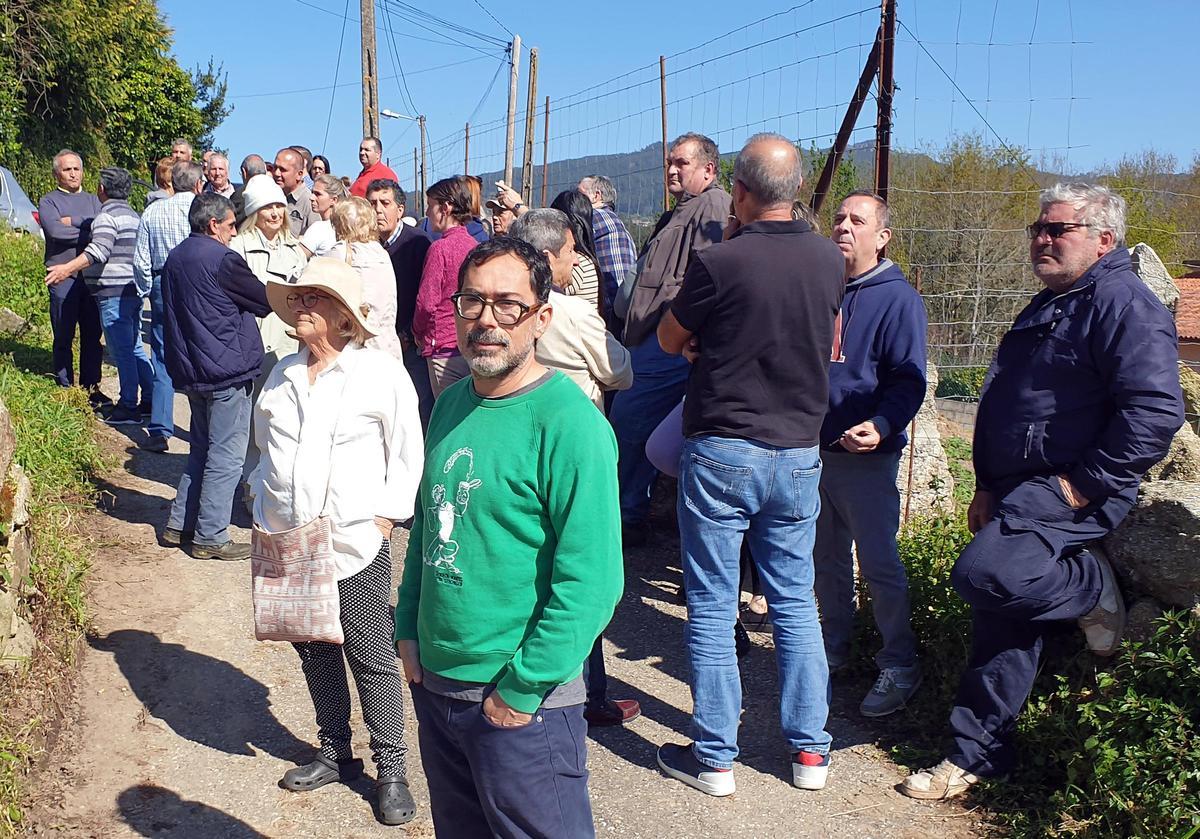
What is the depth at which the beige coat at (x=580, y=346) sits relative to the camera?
408 cm

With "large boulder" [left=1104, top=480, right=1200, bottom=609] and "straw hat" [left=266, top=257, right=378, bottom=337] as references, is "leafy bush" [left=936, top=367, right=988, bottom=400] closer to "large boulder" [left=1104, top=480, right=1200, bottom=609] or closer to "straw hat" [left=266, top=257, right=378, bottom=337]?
"large boulder" [left=1104, top=480, right=1200, bottom=609]

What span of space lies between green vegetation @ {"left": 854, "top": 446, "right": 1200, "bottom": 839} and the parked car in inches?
651

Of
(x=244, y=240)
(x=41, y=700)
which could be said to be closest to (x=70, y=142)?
(x=244, y=240)

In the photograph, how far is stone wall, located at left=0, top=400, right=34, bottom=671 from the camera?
404 cm

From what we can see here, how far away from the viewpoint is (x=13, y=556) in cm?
445

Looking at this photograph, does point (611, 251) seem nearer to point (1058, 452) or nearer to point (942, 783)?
point (1058, 452)

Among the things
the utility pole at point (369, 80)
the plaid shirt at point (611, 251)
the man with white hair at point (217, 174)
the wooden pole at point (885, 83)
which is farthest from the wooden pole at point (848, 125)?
the utility pole at point (369, 80)

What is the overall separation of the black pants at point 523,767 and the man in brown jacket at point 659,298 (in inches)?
100

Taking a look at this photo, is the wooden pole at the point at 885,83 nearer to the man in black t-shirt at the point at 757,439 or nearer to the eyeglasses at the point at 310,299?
the man in black t-shirt at the point at 757,439

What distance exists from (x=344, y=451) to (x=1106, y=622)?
258 centimetres

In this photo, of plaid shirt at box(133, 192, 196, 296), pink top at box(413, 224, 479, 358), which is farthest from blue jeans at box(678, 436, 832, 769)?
plaid shirt at box(133, 192, 196, 296)

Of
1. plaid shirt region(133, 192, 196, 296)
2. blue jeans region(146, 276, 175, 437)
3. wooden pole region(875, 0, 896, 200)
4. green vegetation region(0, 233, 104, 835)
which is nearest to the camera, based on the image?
green vegetation region(0, 233, 104, 835)

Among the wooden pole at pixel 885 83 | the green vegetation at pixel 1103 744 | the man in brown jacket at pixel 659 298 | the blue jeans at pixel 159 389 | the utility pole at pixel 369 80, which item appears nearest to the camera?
the green vegetation at pixel 1103 744

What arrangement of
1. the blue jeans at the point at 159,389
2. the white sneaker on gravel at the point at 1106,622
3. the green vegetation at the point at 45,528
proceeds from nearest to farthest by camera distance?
the white sneaker on gravel at the point at 1106,622
the green vegetation at the point at 45,528
the blue jeans at the point at 159,389
